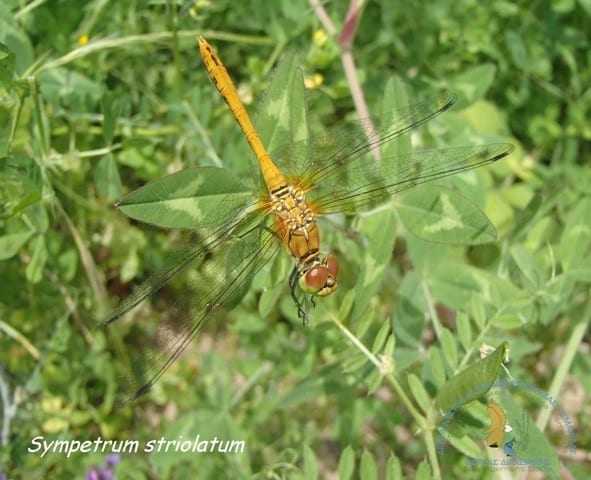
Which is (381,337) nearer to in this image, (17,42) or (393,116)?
(393,116)

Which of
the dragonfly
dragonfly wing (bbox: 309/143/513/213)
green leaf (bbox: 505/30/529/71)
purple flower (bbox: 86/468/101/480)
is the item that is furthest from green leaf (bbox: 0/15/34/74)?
green leaf (bbox: 505/30/529/71)

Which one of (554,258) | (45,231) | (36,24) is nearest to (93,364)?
(45,231)

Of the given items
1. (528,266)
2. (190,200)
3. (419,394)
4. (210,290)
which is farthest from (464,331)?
(190,200)

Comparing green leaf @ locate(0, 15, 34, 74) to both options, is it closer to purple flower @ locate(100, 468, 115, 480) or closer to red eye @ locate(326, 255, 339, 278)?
red eye @ locate(326, 255, 339, 278)

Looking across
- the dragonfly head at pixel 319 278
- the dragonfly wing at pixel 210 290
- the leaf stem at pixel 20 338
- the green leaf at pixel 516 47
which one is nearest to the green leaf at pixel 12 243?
the leaf stem at pixel 20 338

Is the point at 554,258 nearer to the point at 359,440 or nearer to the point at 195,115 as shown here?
the point at 359,440

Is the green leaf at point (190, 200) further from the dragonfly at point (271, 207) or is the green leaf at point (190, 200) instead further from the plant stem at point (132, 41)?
the plant stem at point (132, 41)

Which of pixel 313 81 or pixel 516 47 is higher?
pixel 313 81
